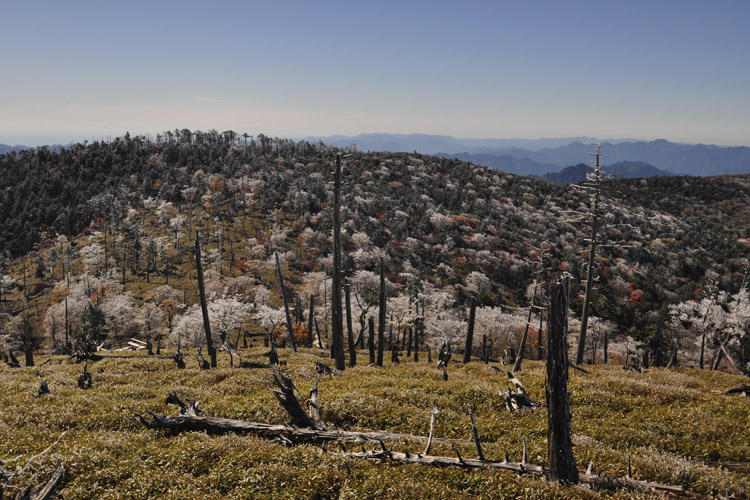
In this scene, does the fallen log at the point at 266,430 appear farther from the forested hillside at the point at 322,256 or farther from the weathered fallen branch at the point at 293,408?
the forested hillside at the point at 322,256

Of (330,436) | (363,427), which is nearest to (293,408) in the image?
(330,436)

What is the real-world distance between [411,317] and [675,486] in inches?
2508

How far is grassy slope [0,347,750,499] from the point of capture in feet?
35.9

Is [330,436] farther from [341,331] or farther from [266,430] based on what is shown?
[341,331]

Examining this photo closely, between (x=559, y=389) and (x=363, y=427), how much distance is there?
8.76 m

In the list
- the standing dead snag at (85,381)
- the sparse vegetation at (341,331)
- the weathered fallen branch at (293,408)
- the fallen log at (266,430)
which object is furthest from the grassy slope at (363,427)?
the weathered fallen branch at (293,408)

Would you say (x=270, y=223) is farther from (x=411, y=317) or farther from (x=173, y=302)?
(x=411, y=317)

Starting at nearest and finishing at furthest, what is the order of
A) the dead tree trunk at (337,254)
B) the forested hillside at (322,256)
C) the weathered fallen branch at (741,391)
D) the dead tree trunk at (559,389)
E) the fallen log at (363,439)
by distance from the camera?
the dead tree trunk at (559,389) < the fallen log at (363,439) < the weathered fallen branch at (741,391) < the dead tree trunk at (337,254) < the forested hillside at (322,256)

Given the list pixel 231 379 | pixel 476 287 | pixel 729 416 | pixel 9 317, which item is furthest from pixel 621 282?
pixel 9 317

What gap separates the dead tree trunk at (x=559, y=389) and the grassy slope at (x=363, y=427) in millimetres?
627

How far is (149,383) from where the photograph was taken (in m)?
26.1

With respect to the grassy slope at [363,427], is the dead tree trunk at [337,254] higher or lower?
higher

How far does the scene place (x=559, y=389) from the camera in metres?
10.0

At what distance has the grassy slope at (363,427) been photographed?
1094 centimetres
